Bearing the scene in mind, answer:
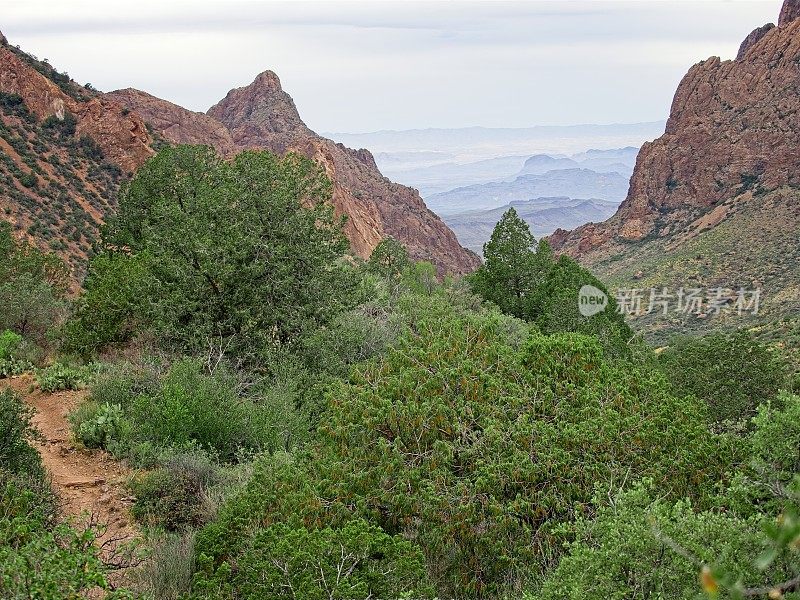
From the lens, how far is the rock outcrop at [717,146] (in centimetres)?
9112

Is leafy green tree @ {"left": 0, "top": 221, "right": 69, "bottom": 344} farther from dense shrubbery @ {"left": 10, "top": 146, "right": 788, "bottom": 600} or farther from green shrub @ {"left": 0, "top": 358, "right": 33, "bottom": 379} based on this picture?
green shrub @ {"left": 0, "top": 358, "right": 33, "bottom": 379}

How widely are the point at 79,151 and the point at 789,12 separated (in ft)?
306

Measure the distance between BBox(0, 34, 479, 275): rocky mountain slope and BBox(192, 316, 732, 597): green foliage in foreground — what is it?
3613cm

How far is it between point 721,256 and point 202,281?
206ft

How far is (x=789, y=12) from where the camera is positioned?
107188mm

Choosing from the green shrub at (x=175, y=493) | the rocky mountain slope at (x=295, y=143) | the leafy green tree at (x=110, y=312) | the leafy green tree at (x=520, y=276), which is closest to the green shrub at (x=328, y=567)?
the green shrub at (x=175, y=493)

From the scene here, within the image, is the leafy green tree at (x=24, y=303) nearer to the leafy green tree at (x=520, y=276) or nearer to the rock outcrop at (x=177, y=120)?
the leafy green tree at (x=520, y=276)

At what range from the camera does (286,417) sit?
15234 millimetres

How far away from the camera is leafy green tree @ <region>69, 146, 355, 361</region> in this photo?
746 inches

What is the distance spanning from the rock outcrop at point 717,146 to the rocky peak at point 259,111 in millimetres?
42263

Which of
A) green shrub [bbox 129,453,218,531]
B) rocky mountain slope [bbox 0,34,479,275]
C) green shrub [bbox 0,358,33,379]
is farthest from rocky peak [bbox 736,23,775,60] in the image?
green shrub [bbox 129,453,218,531]

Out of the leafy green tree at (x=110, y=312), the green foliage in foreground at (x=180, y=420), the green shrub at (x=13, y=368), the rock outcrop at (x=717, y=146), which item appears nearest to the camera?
the green foliage in foreground at (x=180, y=420)

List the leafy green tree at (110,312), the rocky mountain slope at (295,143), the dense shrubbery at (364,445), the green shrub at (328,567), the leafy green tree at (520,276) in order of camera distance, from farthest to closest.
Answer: the rocky mountain slope at (295,143)
the leafy green tree at (520,276)
the leafy green tree at (110,312)
the green shrub at (328,567)
the dense shrubbery at (364,445)

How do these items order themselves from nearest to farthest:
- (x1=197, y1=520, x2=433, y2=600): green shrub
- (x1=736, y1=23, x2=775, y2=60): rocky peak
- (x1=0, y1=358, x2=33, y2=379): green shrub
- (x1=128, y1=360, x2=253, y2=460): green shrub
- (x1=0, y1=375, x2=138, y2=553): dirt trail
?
(x1=197, y1=520, x2=433, y2=600): green shrub < (x1=0, y1=375, x2=138, y2=553): dirt trail < (x1=128, y1=360, x2=253, y2=460): green shrub < (x1=0, y1=358, x2=33, y2=379): green shrub < (x1=736, y1=23, x2=775, y2=60): rocky peak
